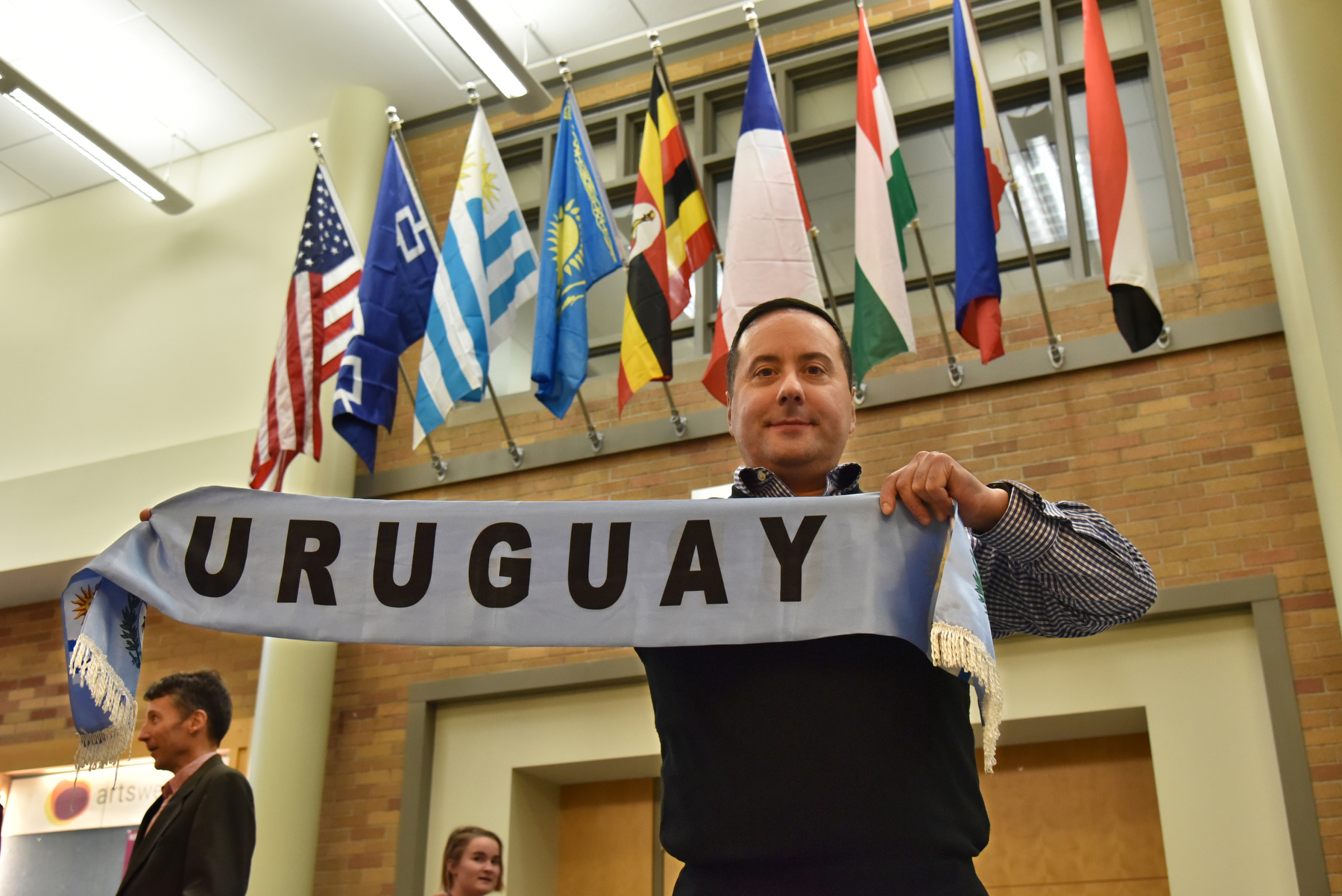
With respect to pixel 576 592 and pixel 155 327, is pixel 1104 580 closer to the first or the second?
pixel 576 592

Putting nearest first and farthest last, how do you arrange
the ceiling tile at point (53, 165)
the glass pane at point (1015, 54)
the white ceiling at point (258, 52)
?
the glass pane at point (1015, 54) → the white ceiling at point (258, 52) → the ceiling tile at point (53, 165)

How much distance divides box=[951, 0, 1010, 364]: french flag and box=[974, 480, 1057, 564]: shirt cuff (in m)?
3.65

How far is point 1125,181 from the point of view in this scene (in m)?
4.97

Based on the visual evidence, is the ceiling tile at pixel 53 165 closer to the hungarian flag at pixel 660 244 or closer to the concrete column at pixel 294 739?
the concrete column at pixel 294 739

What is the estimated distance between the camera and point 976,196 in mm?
5172

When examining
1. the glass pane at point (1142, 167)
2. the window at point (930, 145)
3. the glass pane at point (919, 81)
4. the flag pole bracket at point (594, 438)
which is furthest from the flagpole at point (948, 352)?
the flag pole bracket at point (594, 438)

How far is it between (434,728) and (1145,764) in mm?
3772

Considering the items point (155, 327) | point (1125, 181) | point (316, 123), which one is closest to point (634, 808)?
point (1125, 181)

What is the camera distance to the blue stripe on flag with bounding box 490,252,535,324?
5.96m

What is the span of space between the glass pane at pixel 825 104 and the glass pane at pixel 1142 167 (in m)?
1.40

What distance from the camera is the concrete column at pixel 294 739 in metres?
6.15

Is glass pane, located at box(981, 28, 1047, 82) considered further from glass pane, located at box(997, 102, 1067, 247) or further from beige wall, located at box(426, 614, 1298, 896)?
beige wall, located at box(426, 614, 1298, 896)

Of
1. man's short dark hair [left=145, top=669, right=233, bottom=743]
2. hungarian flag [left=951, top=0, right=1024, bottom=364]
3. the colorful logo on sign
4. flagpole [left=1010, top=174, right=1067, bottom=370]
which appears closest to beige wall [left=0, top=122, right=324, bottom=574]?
the colorful logo on sign

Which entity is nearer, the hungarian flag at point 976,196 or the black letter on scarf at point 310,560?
the black letter on scarf at point 310,560
